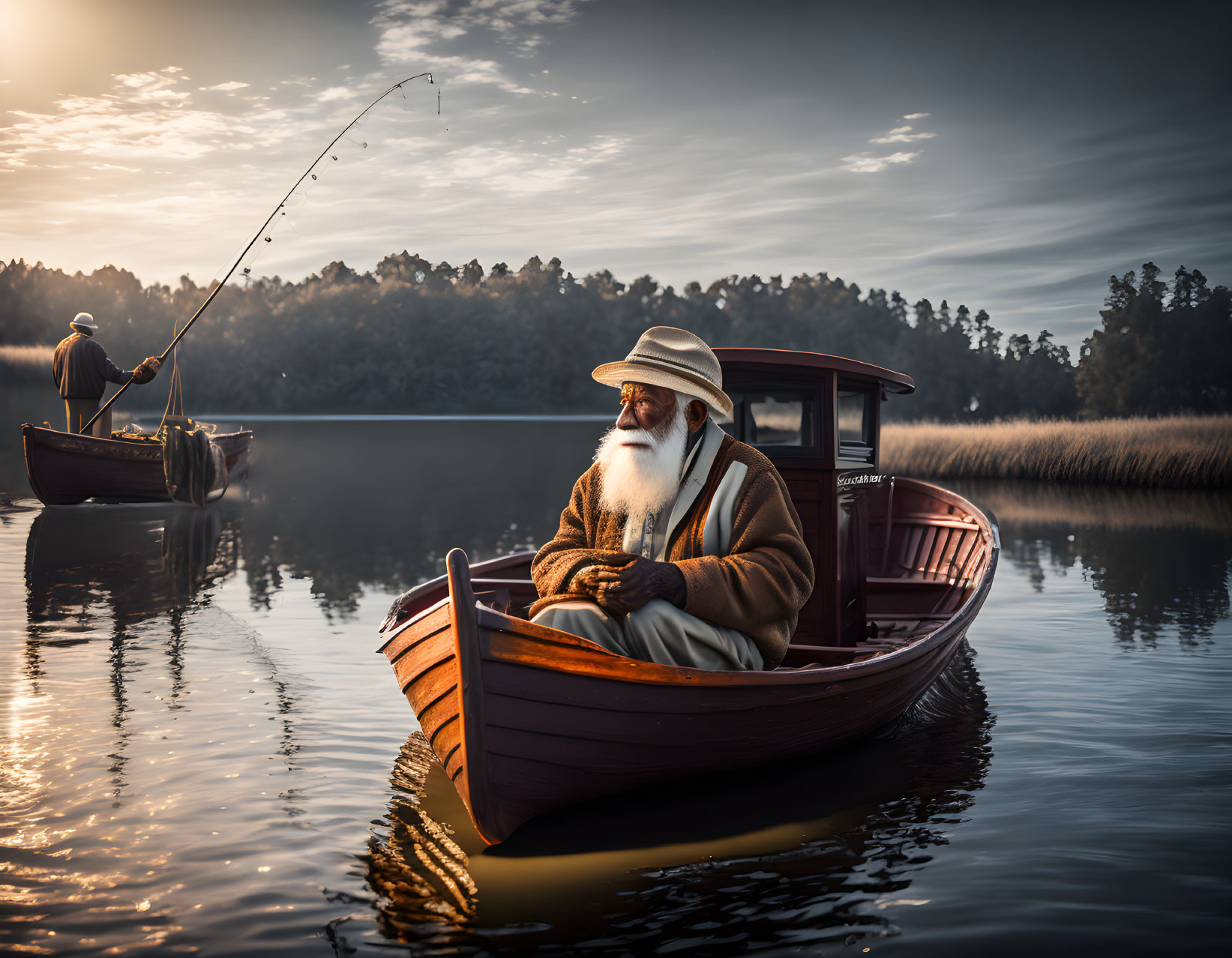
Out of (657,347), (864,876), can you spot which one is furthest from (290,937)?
(657,347)

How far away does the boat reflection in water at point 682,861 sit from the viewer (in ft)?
12.0

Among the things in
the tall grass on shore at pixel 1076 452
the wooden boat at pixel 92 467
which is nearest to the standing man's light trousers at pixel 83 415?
the wooden boat at pixel 92 467

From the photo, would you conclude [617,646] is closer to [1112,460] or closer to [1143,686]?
[1143,686]

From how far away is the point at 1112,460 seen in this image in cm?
2030

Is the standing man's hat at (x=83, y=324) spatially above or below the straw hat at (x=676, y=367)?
above

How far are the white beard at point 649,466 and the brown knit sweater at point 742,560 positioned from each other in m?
0.14

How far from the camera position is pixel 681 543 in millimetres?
4355

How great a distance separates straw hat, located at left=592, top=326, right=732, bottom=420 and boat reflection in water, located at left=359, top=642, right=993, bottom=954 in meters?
1.86

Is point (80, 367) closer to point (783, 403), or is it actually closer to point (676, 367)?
point (783, 403)

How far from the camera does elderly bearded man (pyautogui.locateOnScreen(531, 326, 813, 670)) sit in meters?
4.11

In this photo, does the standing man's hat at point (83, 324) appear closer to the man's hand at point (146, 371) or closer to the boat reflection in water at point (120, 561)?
the man's hand at point (146, 371)

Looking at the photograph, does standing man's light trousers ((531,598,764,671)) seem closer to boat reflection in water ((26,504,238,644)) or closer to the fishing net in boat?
boat reflection in water ((26,504,238,644))

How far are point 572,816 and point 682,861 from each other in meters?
0.66

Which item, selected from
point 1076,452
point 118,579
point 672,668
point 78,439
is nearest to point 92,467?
point 78,439
